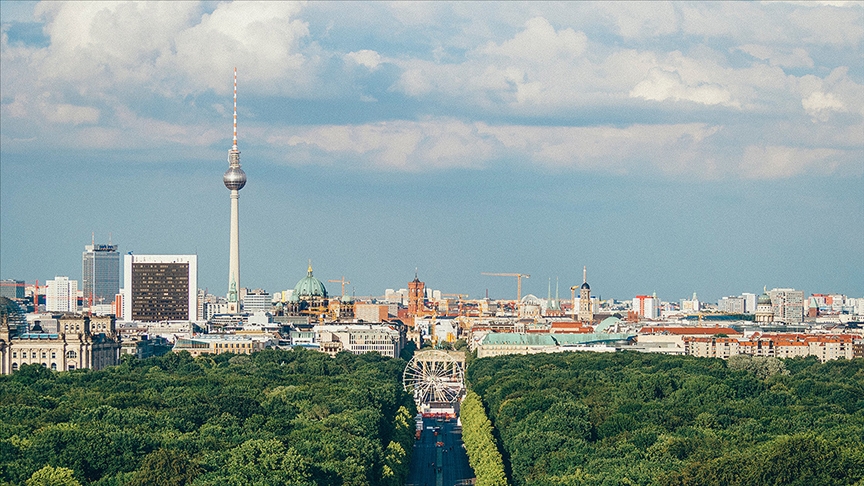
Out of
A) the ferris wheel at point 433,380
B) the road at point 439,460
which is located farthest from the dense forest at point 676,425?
the ferris wheel at point 433,380

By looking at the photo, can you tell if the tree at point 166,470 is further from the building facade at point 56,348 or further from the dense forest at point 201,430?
the building facade at point 56,348

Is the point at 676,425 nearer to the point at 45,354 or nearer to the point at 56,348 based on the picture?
the point at 56,348

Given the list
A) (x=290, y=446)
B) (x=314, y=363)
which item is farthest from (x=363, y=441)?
(x=314, y=363)

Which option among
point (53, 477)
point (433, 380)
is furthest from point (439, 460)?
point (433, 380)

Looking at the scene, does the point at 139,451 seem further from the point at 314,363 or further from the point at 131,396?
the point at 314,363

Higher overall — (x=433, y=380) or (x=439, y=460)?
(x=433, y=380)

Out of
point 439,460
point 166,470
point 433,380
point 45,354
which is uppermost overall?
point 45,354
